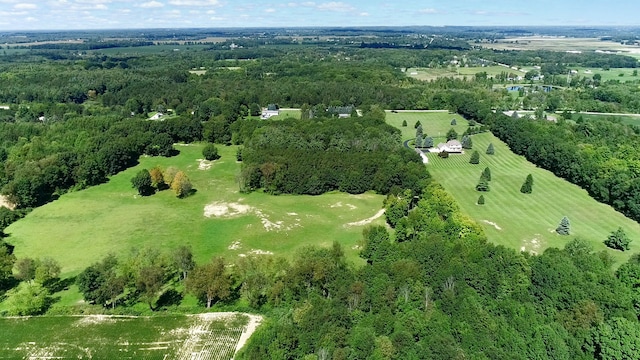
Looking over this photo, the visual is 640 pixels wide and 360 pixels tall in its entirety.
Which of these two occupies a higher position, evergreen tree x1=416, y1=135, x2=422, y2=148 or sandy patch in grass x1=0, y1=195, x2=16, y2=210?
evergreen tree x1=416, y1=135, x2=422, y2=148

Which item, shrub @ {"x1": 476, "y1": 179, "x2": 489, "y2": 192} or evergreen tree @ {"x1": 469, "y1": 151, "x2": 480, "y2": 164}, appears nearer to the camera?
shrub @ {"x1": 476, "y1": 179, "x2": 489, "y2": 192}

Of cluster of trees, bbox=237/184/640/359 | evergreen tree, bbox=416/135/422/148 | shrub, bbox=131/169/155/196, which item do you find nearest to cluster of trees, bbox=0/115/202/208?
shrub, bbox=131/169/155/196

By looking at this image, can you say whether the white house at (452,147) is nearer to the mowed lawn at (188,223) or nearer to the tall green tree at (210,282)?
the mowed lawn at (188,223)

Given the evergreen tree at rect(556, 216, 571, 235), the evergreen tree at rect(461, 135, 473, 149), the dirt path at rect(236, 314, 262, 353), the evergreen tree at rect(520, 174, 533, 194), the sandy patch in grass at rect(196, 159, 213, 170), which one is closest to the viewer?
the dirt path at rect(236, 314, 262, 353)

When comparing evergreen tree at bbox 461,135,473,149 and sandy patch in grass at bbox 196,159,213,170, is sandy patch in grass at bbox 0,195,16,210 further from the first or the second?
evergreen tree at bbox 461,135,473,149

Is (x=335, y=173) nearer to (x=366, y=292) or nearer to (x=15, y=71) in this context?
(x=366, y=292)

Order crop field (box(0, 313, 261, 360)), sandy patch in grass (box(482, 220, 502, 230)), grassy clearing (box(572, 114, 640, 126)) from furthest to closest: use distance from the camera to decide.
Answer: grassy clearing (box(572, 114, 640, 126)) < sandy patch in grass (box(482, 220, 502, 230)) < crop field (box(0, 313, 261, 360))
